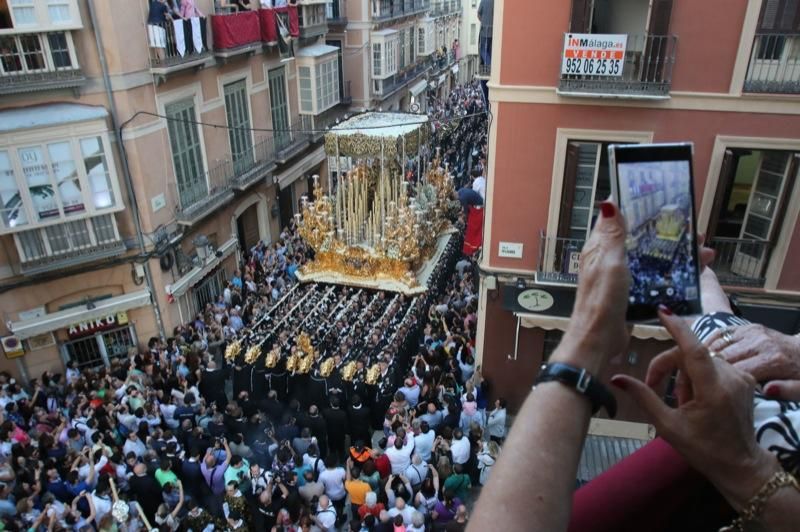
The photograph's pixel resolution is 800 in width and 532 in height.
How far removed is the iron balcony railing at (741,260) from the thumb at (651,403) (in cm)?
907

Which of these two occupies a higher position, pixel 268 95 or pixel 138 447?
pixel 268 95

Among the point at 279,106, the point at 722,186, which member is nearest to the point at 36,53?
the point at 279,106

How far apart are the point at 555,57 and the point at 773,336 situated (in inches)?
313

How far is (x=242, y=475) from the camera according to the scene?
8539 millimetres

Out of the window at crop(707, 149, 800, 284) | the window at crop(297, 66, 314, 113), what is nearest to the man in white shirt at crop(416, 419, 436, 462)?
the window at crop(707, 149, 800, 284)

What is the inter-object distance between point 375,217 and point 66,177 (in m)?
7.13

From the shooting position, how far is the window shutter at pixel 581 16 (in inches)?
340

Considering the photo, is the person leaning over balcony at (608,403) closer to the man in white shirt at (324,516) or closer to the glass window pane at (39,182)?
the man in white shirt at (324,516)

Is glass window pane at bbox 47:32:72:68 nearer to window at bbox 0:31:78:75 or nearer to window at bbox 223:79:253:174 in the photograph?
window at bbox 0:31:78:75

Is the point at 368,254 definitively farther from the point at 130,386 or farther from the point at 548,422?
the point at 548,422

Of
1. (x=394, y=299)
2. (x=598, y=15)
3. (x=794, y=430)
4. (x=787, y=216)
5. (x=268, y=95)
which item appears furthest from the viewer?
(x=268, y=95)

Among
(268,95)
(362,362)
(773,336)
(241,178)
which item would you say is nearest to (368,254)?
(362,362)

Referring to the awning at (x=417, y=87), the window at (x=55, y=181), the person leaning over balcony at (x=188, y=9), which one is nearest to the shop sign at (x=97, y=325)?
the window at (x=55, y=181)

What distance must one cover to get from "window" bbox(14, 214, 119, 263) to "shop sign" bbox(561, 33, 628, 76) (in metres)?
10.3
